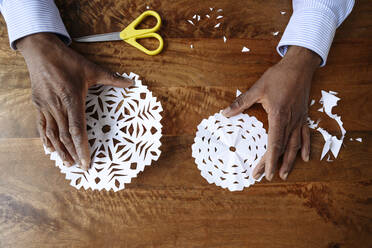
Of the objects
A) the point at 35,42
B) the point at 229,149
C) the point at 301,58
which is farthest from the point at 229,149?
the point at 35,42

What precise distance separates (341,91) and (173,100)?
475 mm

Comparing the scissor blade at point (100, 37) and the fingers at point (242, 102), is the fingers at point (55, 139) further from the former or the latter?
the fingers at point (242, 102)

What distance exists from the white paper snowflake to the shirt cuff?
0.24 m

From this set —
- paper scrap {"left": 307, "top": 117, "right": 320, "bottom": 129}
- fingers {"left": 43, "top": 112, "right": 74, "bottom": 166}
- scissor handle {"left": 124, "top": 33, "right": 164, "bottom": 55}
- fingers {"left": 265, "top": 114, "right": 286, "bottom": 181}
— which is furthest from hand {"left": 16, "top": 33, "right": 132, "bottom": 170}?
paper scrap {"left": 307, "top": 117, "right": 320, "bottom": 129}

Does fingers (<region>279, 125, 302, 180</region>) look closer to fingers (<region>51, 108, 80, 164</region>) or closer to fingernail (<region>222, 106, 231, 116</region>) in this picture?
fingernail (<region>222, 106, 231, 116</region>)

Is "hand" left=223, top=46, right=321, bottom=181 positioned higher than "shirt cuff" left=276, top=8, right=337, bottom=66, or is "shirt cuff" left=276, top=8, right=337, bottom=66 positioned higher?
"shirt cuff" left=276, top=8, right=337, bottom=66

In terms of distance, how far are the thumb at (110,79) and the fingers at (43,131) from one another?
169 mm

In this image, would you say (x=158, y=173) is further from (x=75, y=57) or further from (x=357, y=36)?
(x=357, y=36)

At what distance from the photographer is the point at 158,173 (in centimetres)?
67

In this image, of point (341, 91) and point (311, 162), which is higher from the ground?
point (341, 91)

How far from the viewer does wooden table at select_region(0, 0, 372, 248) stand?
643 mm

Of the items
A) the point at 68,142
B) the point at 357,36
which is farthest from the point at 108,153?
the point at 357,36

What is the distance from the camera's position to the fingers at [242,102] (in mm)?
675

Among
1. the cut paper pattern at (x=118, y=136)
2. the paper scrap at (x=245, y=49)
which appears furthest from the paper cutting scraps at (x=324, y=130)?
the cut paper pattern at (x=118, y=136)
